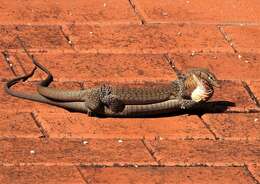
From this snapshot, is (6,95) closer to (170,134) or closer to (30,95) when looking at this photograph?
(30,95)

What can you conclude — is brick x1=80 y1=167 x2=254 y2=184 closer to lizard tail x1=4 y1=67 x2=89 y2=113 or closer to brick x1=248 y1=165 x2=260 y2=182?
brick x1=248 y1=165 x2=260 y2=182

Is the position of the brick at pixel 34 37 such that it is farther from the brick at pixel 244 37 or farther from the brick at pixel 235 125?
the brick at pixel 235 125

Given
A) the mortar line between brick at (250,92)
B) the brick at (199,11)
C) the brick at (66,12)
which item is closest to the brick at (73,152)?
the mortar line between brick at (250,92)

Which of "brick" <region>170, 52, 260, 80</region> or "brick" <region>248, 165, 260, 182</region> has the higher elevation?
"brick" <region>170, 52, 260, 80</region>

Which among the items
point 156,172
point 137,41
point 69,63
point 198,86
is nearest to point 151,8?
point 137,41

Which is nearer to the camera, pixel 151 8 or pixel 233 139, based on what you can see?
pixel 233 139

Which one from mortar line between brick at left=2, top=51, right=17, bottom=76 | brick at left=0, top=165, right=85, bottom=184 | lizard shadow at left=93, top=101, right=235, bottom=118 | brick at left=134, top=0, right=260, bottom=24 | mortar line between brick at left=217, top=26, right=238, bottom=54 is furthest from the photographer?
brick at left=134, top=0, right=260, bottom=24

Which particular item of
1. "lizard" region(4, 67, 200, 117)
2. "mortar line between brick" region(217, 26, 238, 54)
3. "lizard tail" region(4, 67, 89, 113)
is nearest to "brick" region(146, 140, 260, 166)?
"lizard" region(4, 67, 200, 117)
